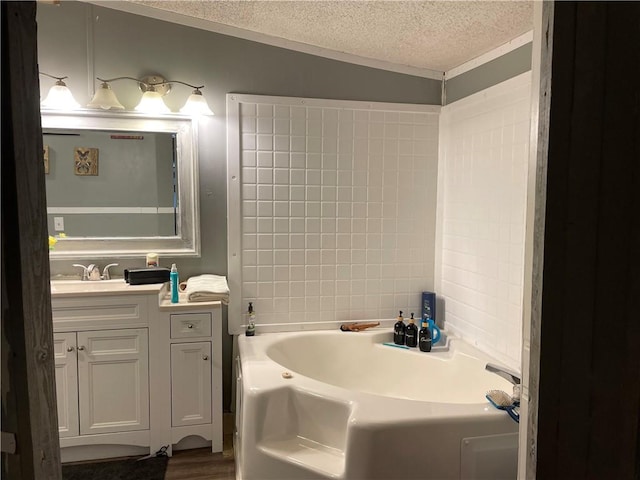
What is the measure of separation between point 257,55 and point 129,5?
2.49 feet

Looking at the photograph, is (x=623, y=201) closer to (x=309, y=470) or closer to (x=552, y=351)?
(x=552, y=351)

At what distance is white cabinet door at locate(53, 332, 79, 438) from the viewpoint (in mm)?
2459

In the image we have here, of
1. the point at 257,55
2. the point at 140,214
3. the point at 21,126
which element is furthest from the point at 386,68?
the point at 21,126

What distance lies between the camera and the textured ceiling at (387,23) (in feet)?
7.24

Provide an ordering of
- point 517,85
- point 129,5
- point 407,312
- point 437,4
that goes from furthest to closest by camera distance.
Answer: point 407,312 < point 129,5 < point 517,85 < point 437,4

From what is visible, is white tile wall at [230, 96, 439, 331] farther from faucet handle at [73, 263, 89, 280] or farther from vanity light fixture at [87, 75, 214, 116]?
faucet handle at [73, 263, 89, 280]

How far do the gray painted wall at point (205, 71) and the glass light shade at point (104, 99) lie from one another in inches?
6.1

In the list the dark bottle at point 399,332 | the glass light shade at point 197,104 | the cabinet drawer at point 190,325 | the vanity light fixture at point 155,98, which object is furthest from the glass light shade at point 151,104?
the dark bottle at point 399,332

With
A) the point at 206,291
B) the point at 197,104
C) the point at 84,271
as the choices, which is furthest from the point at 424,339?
the point at 84,271

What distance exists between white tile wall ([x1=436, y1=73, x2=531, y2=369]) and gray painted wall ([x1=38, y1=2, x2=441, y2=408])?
477 mm

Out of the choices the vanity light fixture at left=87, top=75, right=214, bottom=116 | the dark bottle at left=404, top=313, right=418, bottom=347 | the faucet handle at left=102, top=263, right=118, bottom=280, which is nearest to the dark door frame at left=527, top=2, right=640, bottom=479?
the dark bottle at left=404, top=313, right=418, bottom=347

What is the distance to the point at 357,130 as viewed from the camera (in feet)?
10.0

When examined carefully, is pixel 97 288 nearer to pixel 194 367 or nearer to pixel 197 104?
pixel 194 367

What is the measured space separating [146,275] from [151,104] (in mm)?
968
